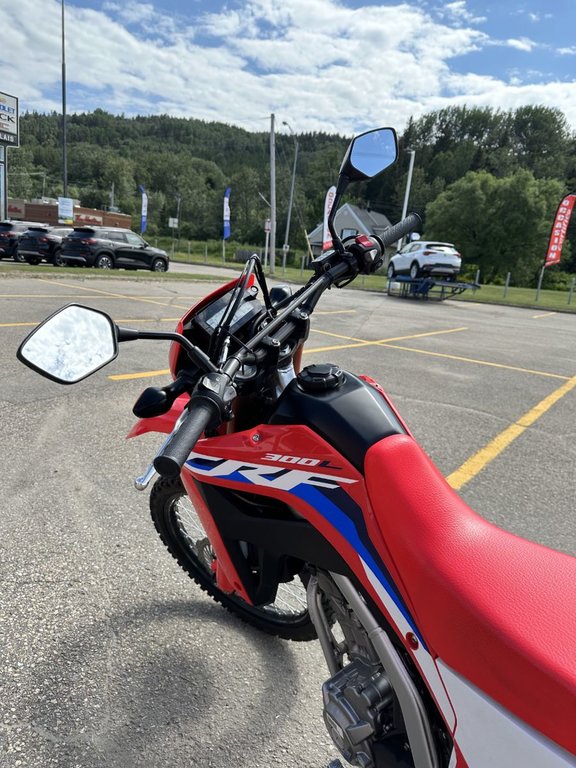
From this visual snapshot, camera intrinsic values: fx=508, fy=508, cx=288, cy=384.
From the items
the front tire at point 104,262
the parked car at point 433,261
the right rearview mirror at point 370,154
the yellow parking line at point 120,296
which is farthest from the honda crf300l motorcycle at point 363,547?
the front tire at point 104,262

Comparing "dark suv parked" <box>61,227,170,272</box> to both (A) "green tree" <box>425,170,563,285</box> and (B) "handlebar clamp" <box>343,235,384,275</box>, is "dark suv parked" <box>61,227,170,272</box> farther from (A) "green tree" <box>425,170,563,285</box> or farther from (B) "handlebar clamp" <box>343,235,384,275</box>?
(A) "green tree" <box>425,170,563,285</box>

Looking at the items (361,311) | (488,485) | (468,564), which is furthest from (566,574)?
(361,311)

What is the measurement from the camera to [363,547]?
123cm

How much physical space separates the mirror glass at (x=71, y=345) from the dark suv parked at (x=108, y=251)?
1993cm

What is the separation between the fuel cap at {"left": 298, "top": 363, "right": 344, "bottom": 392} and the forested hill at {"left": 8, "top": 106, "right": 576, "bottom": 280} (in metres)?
48.1

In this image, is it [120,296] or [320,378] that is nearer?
[320,378]

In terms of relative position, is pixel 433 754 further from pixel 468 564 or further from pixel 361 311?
pixel 361 311

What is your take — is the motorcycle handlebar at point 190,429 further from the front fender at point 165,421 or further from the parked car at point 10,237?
the parked car at point 10,237

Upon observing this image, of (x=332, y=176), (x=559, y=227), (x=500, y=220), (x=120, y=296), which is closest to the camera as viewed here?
(x=120, y=296)

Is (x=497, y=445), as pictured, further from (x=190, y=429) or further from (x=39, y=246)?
(x=39, y=246)

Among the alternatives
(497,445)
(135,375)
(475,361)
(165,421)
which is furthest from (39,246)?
(165,421)

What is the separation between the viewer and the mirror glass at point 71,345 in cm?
124

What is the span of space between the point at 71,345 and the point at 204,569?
140 centimetres

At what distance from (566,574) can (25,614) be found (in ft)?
7.04
